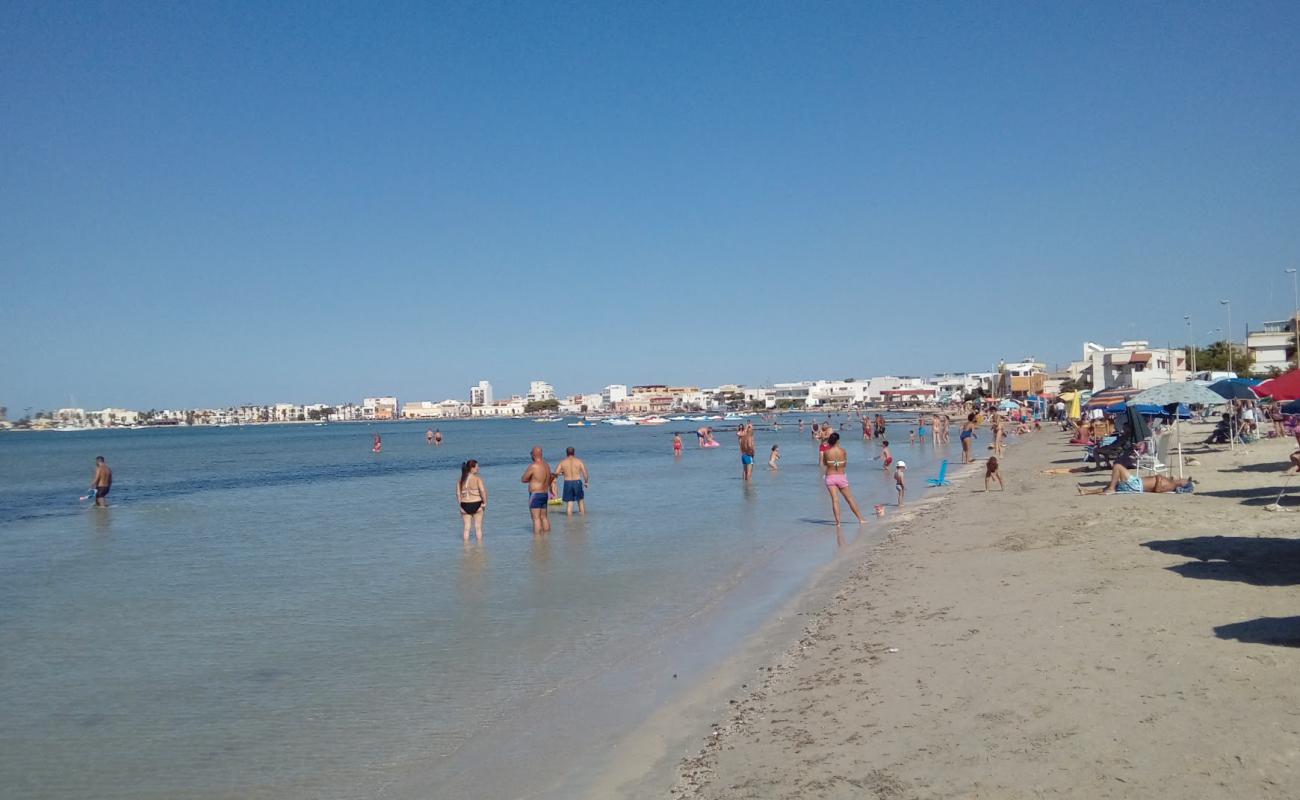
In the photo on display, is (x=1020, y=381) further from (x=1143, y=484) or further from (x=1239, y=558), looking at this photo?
(x=1239, y=558)

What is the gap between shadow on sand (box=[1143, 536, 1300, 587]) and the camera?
284 inches

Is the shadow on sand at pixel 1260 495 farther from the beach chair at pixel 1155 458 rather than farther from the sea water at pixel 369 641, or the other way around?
the sea water at pixel 369 641

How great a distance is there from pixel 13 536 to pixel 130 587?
34.8 ft

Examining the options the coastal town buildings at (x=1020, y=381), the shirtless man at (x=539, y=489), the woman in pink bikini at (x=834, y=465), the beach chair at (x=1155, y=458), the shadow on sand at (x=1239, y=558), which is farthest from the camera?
the coastal town buildings at (x=1020, y=381)

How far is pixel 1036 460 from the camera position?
27.1 meters

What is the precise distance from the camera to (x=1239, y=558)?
802 cm

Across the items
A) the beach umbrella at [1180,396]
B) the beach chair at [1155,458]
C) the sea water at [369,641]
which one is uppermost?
the beach umbrella at [1180,396]

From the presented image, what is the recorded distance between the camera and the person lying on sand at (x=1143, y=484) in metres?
14.1

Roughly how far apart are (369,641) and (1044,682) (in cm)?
624

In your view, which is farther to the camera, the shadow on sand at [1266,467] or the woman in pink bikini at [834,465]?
the shadow on sand at [1266,467]

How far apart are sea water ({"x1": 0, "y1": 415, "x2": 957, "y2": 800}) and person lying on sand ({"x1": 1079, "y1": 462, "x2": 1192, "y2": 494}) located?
173 inches

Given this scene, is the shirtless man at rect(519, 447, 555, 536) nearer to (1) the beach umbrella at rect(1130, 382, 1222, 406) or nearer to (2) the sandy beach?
(2) the sandy beach

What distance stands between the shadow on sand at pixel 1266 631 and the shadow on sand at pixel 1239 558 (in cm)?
133

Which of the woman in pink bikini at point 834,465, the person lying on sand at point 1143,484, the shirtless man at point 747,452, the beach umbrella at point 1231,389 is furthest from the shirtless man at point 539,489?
the beach umbrella at point 1231,389
